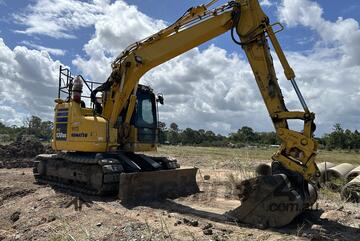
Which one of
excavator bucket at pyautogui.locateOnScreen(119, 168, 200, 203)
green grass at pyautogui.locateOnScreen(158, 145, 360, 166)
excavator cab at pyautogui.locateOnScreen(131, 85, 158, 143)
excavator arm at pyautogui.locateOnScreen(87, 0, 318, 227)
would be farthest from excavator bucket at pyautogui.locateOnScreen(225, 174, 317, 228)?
green grass at pyautogui.locateOnScreen(158, 145, 360, 166)

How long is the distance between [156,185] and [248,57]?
4299mm

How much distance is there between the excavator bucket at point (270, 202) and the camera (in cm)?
751

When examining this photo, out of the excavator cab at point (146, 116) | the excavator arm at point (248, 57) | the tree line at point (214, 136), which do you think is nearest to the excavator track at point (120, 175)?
the excavator cab at point (146, 116)

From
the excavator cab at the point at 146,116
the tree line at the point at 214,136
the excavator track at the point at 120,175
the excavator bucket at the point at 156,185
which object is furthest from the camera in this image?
the tree line at the point at 214,136

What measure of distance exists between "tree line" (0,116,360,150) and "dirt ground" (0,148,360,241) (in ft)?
112

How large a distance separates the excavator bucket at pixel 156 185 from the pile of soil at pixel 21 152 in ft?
36.4

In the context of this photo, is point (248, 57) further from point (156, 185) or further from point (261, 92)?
point (156, 185)

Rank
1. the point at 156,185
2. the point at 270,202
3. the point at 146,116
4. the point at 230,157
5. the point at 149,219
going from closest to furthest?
1. the point at 270,202
2. the point at 149,219
3. the point at 156,185
4. the point at 146,116
5. the point at 230,157

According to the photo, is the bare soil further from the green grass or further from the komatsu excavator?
the green grass

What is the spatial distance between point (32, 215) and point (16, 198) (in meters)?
2.47

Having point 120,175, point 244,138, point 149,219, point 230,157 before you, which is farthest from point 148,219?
point 244,138

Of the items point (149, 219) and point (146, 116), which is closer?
point (149, 219)

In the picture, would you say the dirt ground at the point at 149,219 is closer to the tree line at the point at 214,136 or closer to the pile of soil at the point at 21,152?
the pile of soil at the point at 21,152

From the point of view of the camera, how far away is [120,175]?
10328 millimetres
